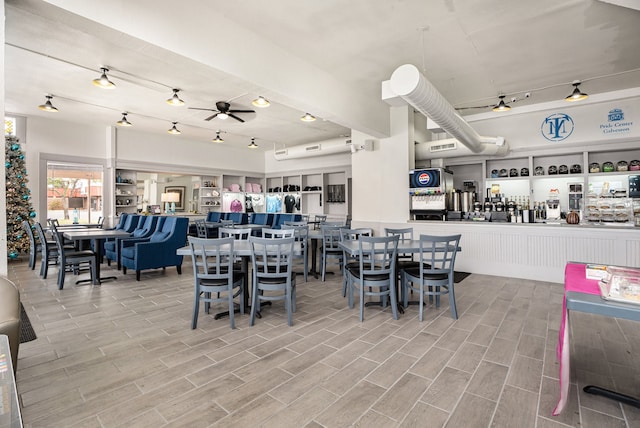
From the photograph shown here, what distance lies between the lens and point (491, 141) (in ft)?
22.7

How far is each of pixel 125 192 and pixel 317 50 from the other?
802cm

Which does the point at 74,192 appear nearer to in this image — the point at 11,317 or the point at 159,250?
the point at 159,250

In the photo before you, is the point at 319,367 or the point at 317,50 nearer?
the point at 319,367

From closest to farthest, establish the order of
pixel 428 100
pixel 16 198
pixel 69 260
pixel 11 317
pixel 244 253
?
pixel 11 317 < pixel 244 253 < pixel 428 100 < pixel 69 260 < pixel 16 198

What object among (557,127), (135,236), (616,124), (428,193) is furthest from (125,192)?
(616,124)

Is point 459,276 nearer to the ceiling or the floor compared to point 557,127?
nearer to the floor

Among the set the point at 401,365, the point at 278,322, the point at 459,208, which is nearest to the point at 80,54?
the point at 278,322

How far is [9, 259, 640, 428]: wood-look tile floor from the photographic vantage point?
196cm

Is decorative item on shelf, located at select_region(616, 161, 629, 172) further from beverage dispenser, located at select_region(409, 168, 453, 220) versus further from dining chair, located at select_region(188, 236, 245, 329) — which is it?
dining chair, located at select_region(188, 236, 245, 329)

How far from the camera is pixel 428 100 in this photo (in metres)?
3.92

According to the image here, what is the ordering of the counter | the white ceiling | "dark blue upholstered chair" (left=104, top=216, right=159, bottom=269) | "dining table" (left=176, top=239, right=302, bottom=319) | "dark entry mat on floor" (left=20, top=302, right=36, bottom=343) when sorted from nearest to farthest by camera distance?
"dark entry mat on floor" (left=20, top=302, right=36, bottom=343)
the white ceiling
"dining table" (left=176, top=239, right=302, bottom=319)
the counter
"dark blue upholstered chair" (left=104, top=216, right=159, bottom=269)

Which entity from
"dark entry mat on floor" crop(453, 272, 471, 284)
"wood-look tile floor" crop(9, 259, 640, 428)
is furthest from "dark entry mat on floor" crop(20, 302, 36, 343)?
"dark entry mat on floor" crop(453, 272, 471, 284)

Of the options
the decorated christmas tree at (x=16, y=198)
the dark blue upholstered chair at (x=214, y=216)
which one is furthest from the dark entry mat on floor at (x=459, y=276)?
the decorated christmas tree at (x=16, y=198)

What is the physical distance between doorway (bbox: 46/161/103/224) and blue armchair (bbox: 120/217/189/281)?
4048 millimetres
